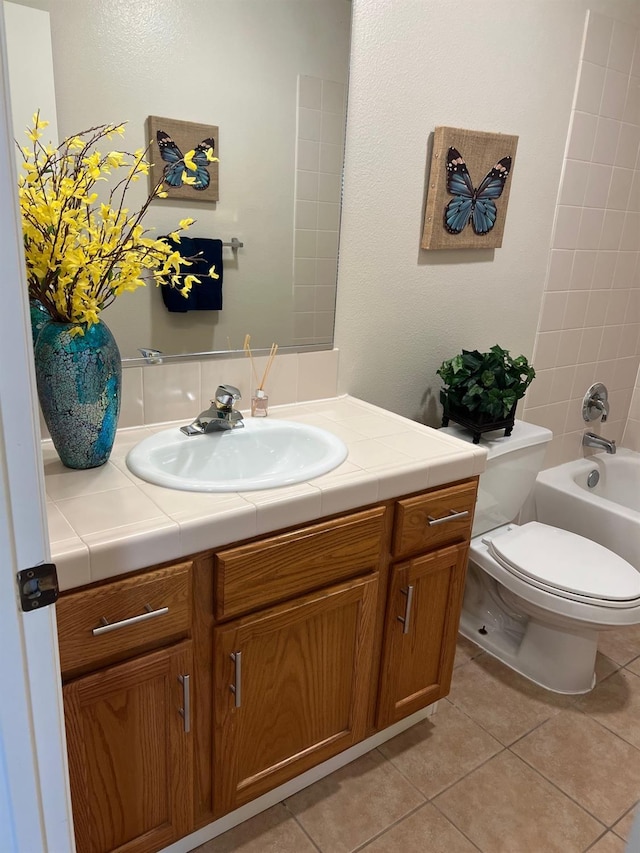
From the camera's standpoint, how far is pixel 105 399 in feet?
4.17

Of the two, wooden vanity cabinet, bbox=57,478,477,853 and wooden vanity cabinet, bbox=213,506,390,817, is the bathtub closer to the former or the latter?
wooden vanity cabinet, bbox=57,478,477,853

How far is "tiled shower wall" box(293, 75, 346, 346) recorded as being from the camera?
1.61 meters

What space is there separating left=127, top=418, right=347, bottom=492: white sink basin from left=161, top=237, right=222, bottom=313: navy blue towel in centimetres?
30

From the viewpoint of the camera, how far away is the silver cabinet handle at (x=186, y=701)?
1188 millimetres

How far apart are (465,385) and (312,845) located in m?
1.25

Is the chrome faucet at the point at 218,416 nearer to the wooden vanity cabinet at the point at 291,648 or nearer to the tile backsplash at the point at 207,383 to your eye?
the tile backsplash at the point at 207,383

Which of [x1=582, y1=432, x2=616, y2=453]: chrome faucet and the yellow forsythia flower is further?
[x1=582, y1=432, x2=616, y2=453]: chrome faucet

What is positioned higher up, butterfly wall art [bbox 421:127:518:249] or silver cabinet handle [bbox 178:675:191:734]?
butterfly wall art [bbox 421:127:518:249]

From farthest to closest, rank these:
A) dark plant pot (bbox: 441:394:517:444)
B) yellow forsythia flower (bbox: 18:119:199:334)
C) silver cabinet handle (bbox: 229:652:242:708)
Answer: dark plant pot (bbox: 441:394:517:444), silver cabinet handle (bbox: 229:652:242:708), yellow forsythia flower (bbox: 18:119:199:334)

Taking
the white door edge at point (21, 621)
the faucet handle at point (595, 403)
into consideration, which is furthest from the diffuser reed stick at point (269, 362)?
the faucet handle at point (595, 403)

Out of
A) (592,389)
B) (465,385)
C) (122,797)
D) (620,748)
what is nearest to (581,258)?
(592,389)

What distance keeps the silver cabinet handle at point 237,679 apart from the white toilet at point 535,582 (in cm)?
96

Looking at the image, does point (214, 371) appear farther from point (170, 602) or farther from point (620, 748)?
point (620, 748)

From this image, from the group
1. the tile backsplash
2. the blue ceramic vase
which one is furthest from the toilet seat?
the blue ceramic vase
